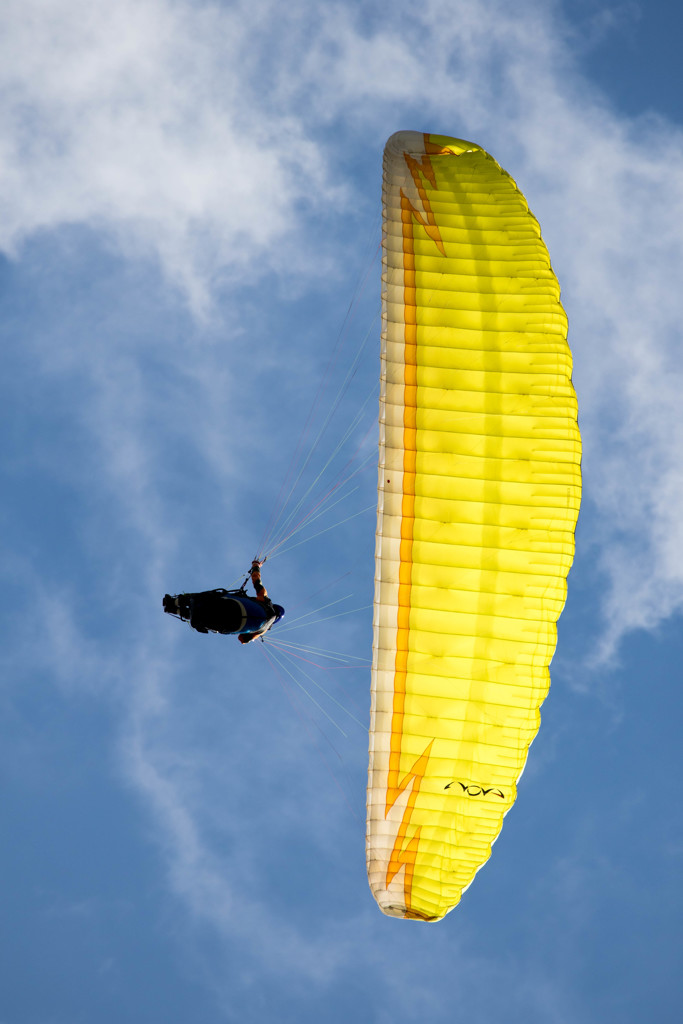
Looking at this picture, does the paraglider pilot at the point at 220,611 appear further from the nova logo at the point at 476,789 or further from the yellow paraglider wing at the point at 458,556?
the nova logo at the point at 476,789

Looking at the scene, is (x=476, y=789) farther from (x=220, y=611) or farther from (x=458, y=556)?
(x=220, y=611)

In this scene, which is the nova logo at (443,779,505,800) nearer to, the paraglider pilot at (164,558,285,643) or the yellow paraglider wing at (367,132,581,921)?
the yellow paraglider wing at (367,132,581,921)

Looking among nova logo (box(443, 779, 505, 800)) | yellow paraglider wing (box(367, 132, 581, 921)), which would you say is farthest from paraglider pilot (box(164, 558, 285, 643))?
nova logo (box(443, 779, 505, 800))

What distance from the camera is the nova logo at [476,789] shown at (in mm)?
15547

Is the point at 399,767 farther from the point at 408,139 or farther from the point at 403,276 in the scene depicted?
the point at 408,139

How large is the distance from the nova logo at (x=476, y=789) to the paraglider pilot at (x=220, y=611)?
4664 millimetres

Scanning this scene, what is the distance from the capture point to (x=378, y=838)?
50.9 ft

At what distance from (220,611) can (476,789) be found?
521cm

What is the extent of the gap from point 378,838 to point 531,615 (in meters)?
3.90

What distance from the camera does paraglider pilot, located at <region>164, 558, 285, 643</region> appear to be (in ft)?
58.9

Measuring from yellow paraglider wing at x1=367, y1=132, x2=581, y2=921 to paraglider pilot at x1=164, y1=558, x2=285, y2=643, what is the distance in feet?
12.5

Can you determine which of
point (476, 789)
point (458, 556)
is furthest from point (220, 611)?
point (476, 789)

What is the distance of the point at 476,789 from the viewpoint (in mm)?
15586

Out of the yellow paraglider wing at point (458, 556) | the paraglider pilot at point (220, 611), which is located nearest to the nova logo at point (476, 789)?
the yellow paraglider wing at point (458, 556)
